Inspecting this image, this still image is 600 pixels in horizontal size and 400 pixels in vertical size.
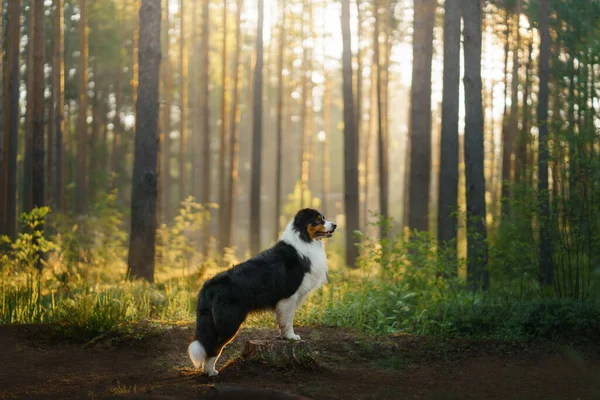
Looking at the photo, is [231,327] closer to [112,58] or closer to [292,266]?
[292,266]

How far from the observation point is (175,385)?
24.1ft

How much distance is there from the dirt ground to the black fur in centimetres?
59

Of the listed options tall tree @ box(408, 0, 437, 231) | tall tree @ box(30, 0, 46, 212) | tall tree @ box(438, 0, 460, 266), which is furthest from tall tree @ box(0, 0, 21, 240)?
tall tree @ box(438, 0, 460, 266)

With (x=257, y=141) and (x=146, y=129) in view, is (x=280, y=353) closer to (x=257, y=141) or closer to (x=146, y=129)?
(x=146, y=129)

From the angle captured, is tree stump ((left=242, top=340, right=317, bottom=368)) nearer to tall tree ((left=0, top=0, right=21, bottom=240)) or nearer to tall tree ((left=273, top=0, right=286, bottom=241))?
tall tree ((left=0, top=0, right=21, bottom=240))

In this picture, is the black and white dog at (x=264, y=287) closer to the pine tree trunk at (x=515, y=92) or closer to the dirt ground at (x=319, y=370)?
the dirt ground at (x=319, y=370)

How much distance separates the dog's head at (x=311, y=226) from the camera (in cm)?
806

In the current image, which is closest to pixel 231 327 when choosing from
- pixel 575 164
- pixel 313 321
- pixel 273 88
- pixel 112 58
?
pixel 313 321

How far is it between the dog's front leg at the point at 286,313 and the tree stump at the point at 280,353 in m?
0.17

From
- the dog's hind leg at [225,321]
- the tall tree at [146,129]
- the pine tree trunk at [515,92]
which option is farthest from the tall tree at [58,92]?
the dog's hind leg at [225,321]

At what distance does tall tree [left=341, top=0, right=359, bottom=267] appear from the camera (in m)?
20.3

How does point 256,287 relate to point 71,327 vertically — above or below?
above

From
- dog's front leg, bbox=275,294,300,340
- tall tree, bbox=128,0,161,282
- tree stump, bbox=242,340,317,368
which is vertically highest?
tall tree, bbox=128,0,161,282

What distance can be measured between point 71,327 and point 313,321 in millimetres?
3848
